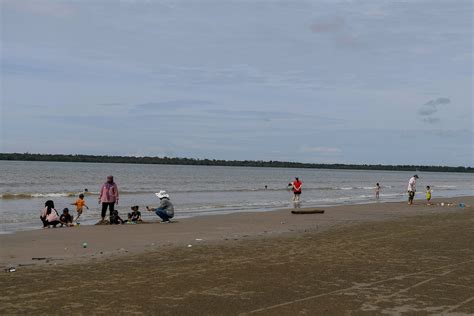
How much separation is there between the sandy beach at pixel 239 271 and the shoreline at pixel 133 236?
4 cm

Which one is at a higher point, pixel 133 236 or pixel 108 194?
pixel 108 194

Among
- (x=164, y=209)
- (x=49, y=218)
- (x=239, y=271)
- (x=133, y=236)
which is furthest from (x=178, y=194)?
(x=239, y=271)

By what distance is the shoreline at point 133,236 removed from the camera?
1154 cm

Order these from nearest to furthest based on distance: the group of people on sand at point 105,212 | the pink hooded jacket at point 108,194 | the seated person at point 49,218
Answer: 1. the seated person at point 49,218
2. the group of people on sand at point 105,212
3. the pink hooded jacket at point 108,194

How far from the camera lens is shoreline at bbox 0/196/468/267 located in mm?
11539

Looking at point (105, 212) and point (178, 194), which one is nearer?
point (105, 212)

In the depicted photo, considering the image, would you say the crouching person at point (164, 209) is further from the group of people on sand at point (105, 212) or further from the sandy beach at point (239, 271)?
the sandy beach at point (239, 271)

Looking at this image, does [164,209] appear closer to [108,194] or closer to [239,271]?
[108,194]

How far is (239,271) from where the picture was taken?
31.2 feet

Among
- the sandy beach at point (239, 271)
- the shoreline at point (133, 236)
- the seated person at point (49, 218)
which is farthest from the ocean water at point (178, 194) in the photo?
the sandy beach at point (239, 271)

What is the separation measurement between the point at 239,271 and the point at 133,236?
6.40 m

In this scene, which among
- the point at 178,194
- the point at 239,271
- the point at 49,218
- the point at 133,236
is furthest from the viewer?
the point at 178,194

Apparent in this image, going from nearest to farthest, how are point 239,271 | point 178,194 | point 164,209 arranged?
point 239,271
point 164,209
point 178,194

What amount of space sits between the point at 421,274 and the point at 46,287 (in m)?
5.98
